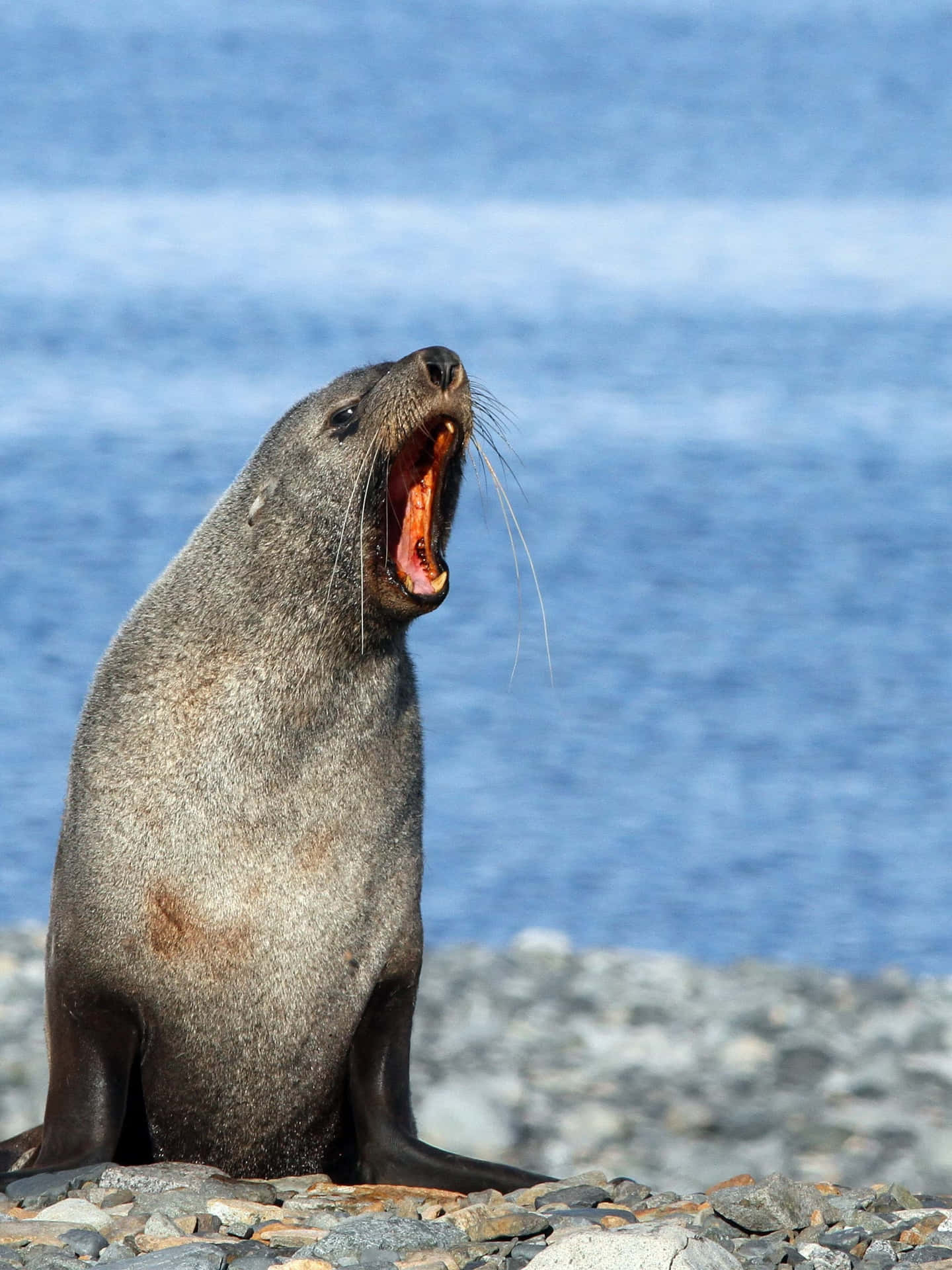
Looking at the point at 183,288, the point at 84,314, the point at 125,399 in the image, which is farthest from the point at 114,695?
the point at 183,288

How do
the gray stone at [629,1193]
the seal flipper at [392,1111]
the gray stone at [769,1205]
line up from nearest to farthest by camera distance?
the gray stone at [769,1205] < the gray stone at [629,1193] < the seal flipper at [392,1111]

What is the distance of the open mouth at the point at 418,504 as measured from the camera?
21.0 feet

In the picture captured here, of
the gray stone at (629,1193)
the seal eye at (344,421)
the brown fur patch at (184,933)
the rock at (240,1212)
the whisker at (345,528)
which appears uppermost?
the seal eye at (344,421)

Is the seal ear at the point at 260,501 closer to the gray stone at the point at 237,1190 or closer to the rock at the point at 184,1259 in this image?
the gray stone at the point at 237,1190

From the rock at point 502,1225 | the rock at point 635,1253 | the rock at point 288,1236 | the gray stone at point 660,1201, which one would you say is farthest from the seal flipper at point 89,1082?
the rock at point 635,1253

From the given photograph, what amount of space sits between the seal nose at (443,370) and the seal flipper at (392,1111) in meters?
1.91

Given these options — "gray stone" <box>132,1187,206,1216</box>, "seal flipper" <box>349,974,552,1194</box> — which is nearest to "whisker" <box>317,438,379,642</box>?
"seal flipper" <box>349,974,552,1194</box>

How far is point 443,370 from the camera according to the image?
639 centimetres

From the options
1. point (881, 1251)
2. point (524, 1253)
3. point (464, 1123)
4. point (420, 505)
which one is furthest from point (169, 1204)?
point (464, 1123)

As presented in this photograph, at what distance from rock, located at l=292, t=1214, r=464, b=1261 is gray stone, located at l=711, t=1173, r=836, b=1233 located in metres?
0.70

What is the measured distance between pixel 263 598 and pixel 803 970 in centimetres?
895

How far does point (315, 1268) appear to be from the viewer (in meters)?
4.75

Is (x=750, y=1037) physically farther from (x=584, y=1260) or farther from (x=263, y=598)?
(x=584, y=1260)

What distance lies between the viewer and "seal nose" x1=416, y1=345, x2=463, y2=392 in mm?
6383
